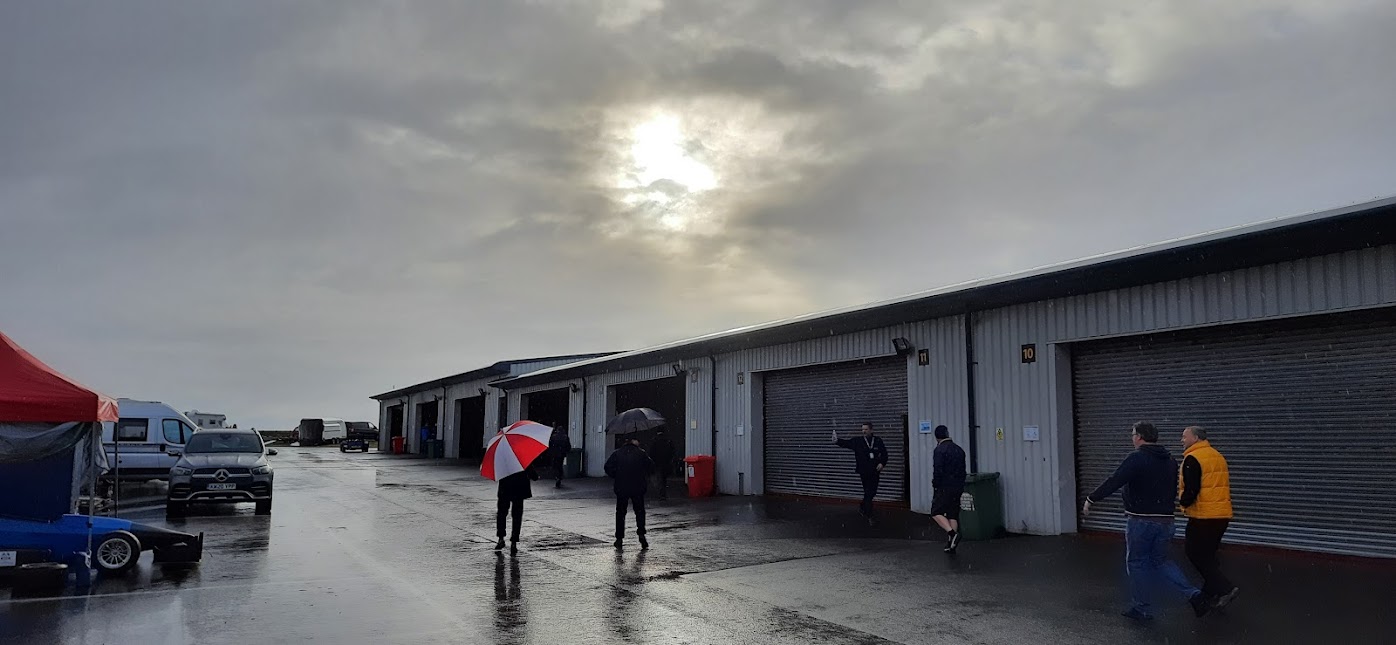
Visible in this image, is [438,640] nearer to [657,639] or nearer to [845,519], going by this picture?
[657,639]

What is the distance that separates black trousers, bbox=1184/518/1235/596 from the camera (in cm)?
771

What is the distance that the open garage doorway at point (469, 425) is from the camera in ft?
148

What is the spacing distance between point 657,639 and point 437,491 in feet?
55.8

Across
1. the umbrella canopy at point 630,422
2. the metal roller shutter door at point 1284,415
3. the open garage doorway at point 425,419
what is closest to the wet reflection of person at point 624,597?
the umbrella canopy at point 630,422

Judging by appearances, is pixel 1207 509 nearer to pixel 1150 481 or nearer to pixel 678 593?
pixel 1150 481

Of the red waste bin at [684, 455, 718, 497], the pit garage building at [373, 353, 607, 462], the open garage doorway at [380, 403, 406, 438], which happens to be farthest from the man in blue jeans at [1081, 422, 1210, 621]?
the open garage doorway at [380, 403, 406, 438]

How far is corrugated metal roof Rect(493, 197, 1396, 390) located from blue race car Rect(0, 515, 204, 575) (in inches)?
424

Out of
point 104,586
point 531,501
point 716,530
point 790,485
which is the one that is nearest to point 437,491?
point 531,501

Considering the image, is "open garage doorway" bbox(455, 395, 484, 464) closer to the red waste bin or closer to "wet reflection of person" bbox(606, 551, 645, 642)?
the red waste bin

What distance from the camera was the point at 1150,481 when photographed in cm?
770

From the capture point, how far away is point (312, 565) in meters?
11.0

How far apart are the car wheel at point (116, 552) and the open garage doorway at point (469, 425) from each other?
3467 cm

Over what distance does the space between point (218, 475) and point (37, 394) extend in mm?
6883

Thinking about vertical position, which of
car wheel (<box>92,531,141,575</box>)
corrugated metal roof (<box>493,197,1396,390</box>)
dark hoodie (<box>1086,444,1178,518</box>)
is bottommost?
car wheel (<box>92,531,141,575</box>)
